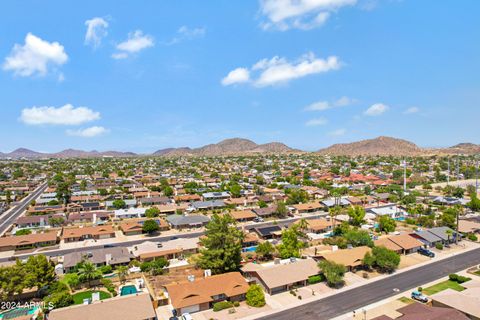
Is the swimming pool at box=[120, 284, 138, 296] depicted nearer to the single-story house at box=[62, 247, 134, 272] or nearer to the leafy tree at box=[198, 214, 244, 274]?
the single-story house at box=[62, 247, 134, 272]

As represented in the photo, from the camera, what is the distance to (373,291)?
40.8m

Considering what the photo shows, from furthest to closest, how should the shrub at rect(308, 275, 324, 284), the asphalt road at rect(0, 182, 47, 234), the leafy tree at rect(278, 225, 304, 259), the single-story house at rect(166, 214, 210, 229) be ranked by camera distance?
the asphalt road at rect(0, 182, 47, 234) → the single-story house at rect(166, 214, 210, 229) → the leafy tree at rect(278, 225, 304, 259) → the shrub at rect(308, 275, 324, 284)

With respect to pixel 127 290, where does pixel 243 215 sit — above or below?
above

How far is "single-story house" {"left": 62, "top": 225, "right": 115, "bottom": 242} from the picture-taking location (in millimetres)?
66875

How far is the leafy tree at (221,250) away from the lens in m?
44.4

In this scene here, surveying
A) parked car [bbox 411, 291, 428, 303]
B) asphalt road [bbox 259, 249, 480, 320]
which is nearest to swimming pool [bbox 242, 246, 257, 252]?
asphalt road [bbox 259, 249, 480, 320]

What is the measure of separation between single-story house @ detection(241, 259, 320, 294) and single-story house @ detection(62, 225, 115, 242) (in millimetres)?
39937

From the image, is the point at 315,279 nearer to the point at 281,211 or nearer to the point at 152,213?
the point at 281,211

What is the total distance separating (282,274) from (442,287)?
75.9 feet

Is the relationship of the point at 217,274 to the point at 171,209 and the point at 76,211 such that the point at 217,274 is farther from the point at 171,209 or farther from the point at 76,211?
the point at 76,211

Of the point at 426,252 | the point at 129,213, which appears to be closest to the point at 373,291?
the point at 426,252

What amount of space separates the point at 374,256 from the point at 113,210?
3219 inches

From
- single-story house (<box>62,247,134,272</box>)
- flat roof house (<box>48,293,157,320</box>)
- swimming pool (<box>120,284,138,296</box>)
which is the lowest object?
swimming pool (<box>120,284,138,296</box>)

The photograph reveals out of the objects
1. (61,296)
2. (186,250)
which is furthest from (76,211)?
(61,296)
